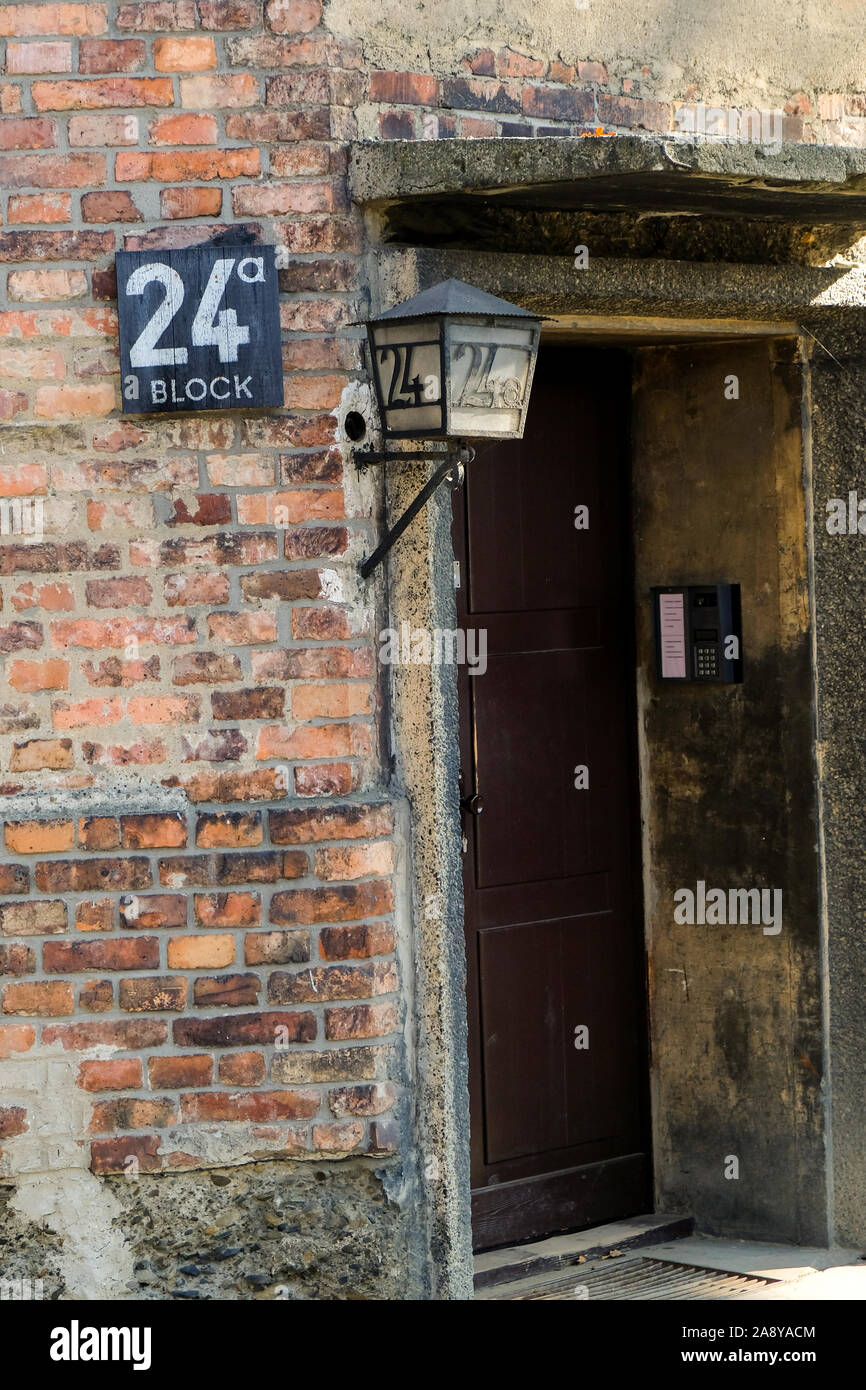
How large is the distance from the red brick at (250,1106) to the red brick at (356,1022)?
14 cm

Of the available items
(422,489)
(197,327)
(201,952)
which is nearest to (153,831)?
(201,952)

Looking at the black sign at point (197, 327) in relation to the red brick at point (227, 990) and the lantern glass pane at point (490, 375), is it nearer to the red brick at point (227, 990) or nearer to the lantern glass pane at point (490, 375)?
the lantern glass pane at point (490, 375)

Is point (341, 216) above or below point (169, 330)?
above

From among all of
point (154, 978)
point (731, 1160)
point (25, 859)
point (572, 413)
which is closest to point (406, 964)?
point (154, 978)

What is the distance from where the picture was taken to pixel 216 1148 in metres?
3.24

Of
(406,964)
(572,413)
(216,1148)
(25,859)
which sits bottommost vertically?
(216,1148)

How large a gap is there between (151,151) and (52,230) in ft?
0.89

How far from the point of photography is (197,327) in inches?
126

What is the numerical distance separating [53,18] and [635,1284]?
333cm

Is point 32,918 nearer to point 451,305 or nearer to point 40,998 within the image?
point 40,998

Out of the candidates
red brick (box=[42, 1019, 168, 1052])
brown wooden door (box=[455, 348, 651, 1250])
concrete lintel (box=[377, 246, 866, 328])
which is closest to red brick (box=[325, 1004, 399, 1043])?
red brick (box=[42, 1019, 168, 1052])

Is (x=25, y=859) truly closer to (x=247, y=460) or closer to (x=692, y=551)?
(x=247, y=460)

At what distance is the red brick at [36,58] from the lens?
3193 millimetres

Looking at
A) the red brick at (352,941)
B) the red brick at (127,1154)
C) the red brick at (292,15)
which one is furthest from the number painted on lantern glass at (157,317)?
the red brick at (127,1154)
